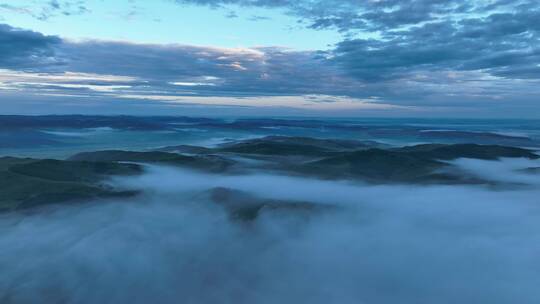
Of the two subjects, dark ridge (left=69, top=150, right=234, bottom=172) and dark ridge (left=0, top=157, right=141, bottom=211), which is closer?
dark ridge (left=0, top=157, right=141, bottom=211)

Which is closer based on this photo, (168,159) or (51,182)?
(51,182)

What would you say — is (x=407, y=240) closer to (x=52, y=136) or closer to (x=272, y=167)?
(x=272, y=167)

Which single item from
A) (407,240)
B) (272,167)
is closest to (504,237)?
(407,240)

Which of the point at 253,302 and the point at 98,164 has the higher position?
the point at 98,164

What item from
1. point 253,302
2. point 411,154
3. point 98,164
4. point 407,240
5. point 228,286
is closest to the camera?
point 253,302

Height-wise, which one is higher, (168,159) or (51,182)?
(51,182)

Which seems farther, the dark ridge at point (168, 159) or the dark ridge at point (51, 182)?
the dark ridge at point (168, 159)

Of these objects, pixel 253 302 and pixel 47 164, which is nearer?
pixel 253 302

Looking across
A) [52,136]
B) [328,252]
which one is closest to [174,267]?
[328,252]

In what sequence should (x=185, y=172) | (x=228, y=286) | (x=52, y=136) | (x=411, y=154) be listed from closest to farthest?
(x=228, y=286), (x=185, y=172), (x=411, y=154), (x=52, y=136)

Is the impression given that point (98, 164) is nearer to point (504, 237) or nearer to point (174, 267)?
point (174, 267)
